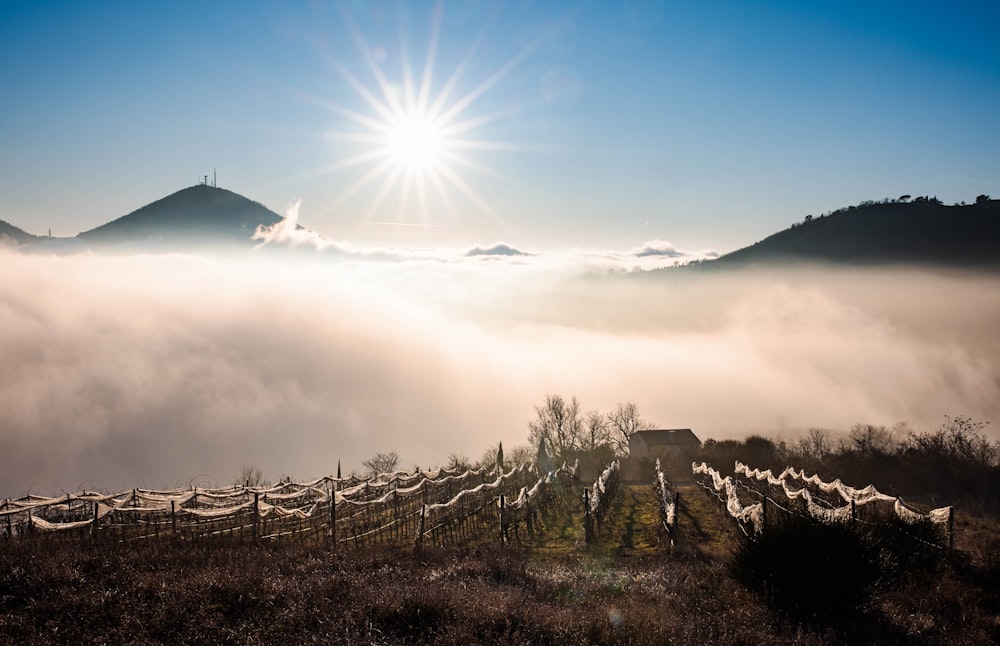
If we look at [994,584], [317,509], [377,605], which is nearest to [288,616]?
[377,605]

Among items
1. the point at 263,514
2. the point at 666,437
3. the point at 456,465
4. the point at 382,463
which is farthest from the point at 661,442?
the point at 263,514

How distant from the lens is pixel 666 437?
121000mm

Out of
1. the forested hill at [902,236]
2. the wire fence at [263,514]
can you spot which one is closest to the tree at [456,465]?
the wire fence at [263,514]

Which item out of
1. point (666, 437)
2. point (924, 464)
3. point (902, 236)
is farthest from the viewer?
point (902, 236)

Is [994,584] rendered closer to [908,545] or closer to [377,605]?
[908,545]

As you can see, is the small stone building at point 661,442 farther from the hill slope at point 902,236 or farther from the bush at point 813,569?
the hill slope at point 902,236

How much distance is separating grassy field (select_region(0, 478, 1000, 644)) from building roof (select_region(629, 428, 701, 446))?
103954 mm

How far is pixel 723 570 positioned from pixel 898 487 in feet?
127

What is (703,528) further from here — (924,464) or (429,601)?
(924,464)

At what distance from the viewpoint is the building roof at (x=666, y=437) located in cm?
11811

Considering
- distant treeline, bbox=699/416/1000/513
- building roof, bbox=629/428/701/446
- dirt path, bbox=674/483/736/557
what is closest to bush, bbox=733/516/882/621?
dirt path, bbox=674/483/736/557

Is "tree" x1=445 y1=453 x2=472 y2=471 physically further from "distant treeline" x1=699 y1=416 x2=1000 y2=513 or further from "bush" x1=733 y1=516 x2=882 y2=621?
"bush" x1=733 y1=516 x2=882 y2=621

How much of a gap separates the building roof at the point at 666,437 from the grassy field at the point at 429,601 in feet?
341

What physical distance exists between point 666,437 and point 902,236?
Result: 4164 inches
